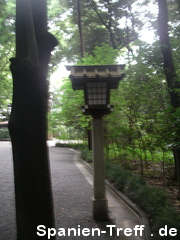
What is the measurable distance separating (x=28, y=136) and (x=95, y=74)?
2.41m

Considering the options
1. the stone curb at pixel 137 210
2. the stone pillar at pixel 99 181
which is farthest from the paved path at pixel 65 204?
the stone curb at pixel 137 210

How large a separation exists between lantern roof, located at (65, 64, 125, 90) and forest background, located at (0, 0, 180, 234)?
43.7 inches

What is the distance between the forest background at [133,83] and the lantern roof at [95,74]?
111 cm

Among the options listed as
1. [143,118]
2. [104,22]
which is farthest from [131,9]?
[143,118]

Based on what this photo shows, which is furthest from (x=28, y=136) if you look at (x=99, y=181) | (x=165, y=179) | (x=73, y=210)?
(x=165, y=179)

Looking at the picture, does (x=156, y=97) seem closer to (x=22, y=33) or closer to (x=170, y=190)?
(x=170, y=190)

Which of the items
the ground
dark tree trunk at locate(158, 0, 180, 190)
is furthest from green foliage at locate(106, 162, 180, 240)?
dark tree trunk at locate(158, 0, 180, 190)

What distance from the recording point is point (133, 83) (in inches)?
277

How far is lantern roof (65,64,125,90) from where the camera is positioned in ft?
14.4

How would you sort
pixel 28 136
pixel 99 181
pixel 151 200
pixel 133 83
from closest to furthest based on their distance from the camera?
pixel 28 136
pixel 99 181
pixel 151 200
pixel 133 83

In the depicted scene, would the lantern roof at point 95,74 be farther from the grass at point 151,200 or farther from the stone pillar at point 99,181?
the grass at point 151,200

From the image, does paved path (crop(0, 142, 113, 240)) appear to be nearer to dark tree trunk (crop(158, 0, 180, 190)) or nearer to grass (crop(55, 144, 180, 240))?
grass (crop(55, 144, 180, 240))

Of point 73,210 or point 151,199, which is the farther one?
point 73,210

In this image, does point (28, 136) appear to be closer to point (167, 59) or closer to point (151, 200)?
point (151, 200)
